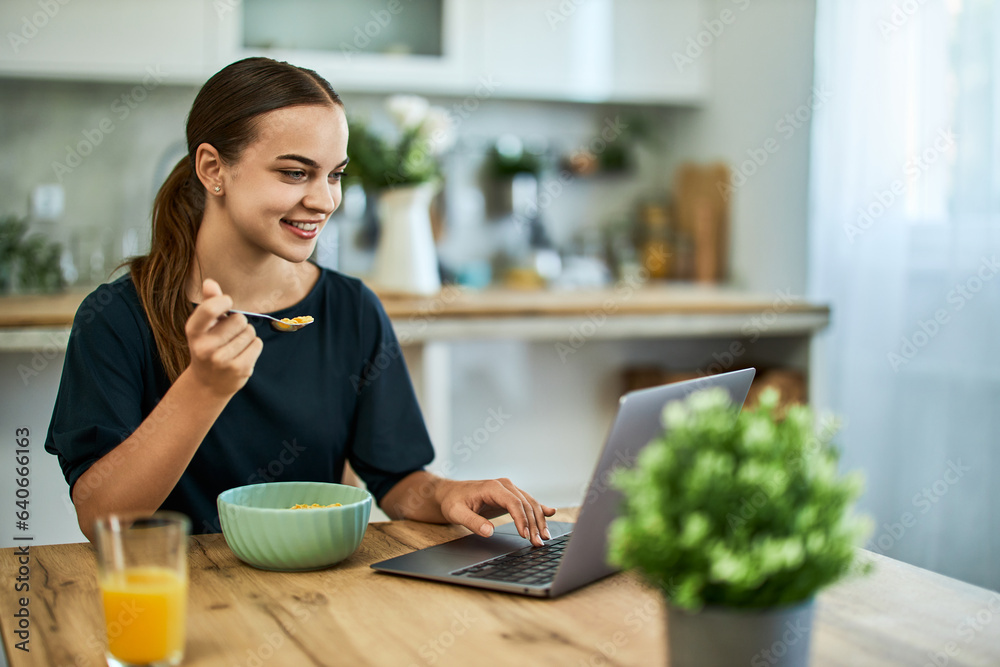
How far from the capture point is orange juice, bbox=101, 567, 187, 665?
647 mm

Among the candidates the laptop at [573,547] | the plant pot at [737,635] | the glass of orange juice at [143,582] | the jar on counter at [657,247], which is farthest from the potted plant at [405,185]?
the plant pot at [737,635]

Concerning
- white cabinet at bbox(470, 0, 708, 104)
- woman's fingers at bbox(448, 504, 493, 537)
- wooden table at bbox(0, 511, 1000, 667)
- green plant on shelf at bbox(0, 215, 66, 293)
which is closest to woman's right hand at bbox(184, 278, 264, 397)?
wooden table at bbox(0, 511, 1000, 667)

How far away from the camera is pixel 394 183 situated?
8.13ft

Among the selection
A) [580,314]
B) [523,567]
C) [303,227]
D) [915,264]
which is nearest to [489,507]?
[523,567]

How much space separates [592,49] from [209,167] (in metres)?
1.96

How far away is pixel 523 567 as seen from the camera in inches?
34.8

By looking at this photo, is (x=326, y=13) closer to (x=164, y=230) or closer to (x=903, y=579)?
(x=164, y=230)

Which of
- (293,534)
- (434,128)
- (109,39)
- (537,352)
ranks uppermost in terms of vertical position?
Result: (109,39)

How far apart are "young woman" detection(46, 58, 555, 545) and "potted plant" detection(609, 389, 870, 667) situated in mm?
446

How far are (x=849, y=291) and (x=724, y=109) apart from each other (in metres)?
0.86

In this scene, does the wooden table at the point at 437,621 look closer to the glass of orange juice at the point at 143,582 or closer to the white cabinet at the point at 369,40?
the glass of orange juice at the point at 143,582

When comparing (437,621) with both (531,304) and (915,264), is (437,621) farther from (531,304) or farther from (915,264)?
(915,264)

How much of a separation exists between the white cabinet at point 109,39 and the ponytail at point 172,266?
1.42 metres

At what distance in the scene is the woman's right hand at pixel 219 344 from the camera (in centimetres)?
83
